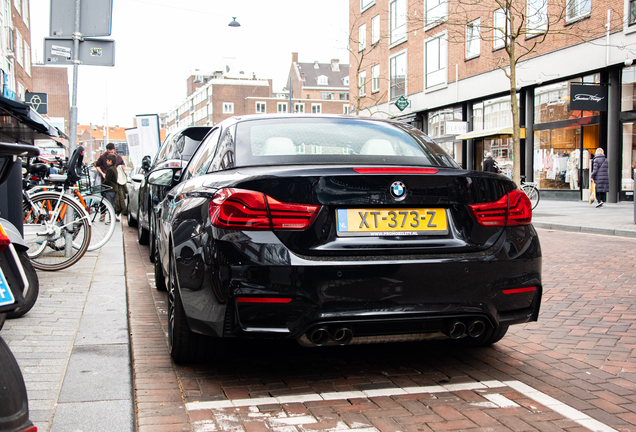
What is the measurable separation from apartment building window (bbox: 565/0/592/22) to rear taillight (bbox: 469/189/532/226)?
65.8 feet

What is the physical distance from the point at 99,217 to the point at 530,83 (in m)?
19.7

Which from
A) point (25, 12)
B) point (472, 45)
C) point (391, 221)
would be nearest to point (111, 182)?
Result: point (391, 221)

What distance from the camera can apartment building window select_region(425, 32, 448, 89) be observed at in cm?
3045

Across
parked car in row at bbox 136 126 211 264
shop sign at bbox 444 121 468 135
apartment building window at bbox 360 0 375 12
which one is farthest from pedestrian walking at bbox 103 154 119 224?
apartment building window at bbox 360 0 375 12

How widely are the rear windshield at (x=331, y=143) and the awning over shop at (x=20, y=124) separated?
2.86 m

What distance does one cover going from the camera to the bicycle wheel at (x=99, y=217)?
792cm

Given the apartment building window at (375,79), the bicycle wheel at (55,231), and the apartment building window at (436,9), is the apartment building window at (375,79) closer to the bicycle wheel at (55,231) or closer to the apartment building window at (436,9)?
the apartment building window at (436,9)

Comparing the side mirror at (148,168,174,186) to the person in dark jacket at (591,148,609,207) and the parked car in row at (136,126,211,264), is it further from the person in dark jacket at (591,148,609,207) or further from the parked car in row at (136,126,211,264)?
the person in dark jacket at (591,148,609,207)

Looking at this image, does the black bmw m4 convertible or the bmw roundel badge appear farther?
the bmw roundel badge

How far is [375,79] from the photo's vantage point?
38906 millimetres

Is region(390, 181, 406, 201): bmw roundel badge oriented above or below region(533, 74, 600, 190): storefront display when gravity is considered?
below

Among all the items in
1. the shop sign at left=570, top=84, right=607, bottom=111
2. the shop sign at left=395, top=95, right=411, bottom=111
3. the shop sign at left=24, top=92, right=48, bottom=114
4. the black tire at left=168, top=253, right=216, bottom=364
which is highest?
the shop sign at left=395, top=95, right=411, bottom=111

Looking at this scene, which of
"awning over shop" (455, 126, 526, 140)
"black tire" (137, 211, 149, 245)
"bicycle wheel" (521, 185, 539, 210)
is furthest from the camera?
"awning over shop" (455, 126, 526, 140)

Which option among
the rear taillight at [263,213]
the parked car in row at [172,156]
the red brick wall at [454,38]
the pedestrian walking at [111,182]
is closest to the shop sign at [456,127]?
the red brick wall at [454,38]
